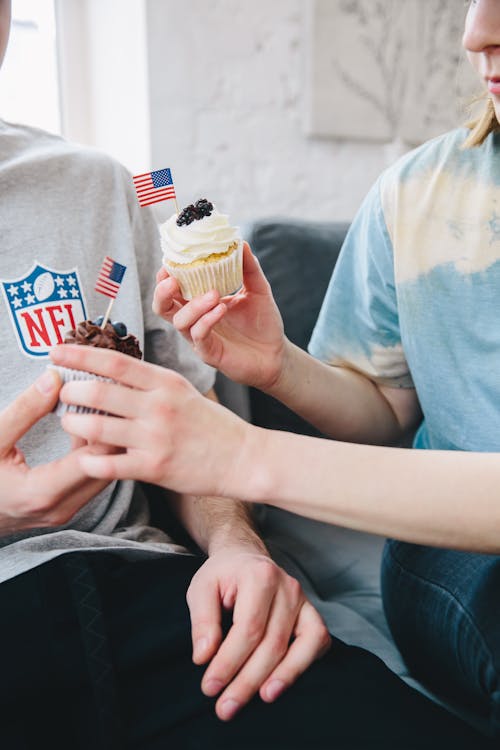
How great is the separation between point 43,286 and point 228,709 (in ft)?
2.11

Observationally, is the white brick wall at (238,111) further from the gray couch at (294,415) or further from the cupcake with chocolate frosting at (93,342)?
the cupcake with chocolate frosting at (93,342)

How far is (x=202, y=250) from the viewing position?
1.01 metres

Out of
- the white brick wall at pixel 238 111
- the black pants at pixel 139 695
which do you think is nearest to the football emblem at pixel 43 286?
the black pants at pixel 139 695

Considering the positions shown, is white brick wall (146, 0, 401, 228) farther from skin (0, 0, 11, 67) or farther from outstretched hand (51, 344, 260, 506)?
outstretched hand (51, 344, 260, 506)

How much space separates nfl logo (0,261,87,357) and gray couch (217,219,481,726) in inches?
21.2

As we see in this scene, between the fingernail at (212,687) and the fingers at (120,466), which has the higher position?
the fingers at (120,466)

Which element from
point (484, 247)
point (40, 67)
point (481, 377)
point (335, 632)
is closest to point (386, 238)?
point (484, 247)

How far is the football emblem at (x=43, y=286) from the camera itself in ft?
3.28

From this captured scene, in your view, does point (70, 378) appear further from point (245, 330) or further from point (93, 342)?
point (245, 330)

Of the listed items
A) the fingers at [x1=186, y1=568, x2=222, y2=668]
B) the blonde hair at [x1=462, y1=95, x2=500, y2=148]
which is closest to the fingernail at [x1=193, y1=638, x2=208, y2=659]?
the fingers at [x1=186, y1=568, x2=222, y2=668]

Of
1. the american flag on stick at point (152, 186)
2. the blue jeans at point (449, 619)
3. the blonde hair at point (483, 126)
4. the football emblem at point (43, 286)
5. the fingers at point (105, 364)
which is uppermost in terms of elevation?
the blonde hair at point (483, 126)

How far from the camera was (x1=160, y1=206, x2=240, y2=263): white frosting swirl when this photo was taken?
1.01 m

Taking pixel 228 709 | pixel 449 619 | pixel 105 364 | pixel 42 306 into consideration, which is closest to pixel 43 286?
pixel 42 306

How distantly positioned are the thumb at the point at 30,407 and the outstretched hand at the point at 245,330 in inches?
10.2
